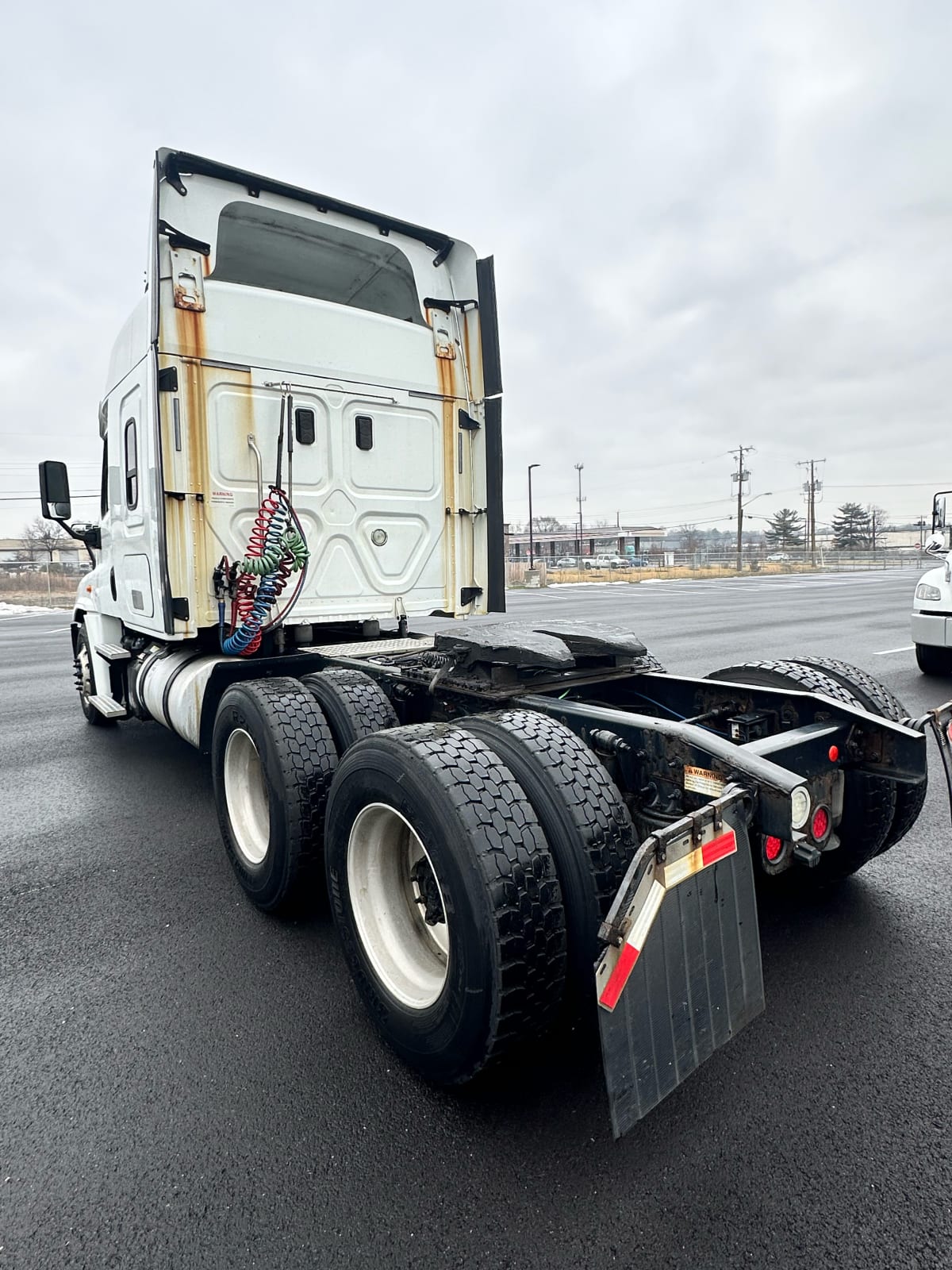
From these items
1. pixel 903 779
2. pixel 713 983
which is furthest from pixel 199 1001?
pixel 903 779

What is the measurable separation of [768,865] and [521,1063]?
97 centimetres

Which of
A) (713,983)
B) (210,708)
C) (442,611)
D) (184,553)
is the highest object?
(184,553)

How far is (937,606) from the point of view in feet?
27.1

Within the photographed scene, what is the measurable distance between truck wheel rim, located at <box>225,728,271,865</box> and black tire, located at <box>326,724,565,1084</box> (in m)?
1.20

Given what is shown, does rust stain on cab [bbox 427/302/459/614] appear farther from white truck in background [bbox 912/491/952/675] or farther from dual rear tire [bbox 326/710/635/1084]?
white truck in background [bbox 912/491/952/675]

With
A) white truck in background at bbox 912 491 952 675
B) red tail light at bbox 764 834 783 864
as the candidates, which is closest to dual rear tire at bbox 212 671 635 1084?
red tail light at bbox 764 834 783 864

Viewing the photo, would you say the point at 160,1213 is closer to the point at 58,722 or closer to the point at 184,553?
the point at 184,553

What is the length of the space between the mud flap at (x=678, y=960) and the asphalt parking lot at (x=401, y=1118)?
0.33m

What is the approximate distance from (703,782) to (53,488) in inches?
214

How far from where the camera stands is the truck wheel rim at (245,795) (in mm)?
3631

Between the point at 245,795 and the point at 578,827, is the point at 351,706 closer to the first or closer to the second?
the point at 245,795

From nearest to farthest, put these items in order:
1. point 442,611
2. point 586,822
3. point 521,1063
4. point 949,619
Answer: point 586,822 → point 521,1063 → point 442,611 → point 949,619

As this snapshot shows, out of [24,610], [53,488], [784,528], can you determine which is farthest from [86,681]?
[784,528]

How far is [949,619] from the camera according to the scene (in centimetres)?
809
